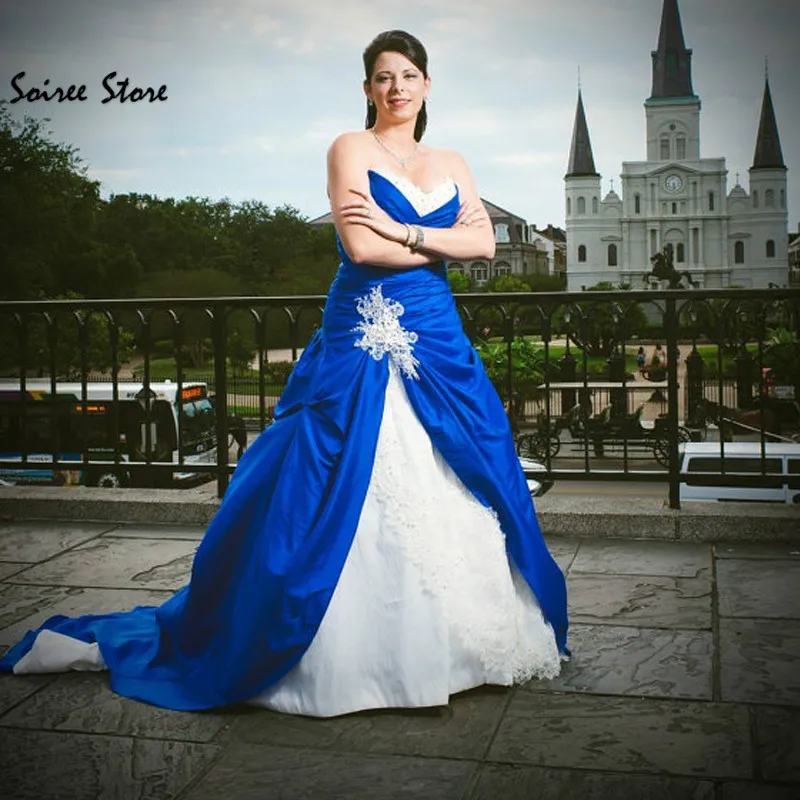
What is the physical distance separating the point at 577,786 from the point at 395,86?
1.85m

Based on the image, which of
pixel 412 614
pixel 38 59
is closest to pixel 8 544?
pixel 412 614

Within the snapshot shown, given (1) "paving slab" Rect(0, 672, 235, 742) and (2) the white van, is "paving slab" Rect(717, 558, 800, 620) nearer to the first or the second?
(1) "paving slab" Rect(0, 672, 235, 742)

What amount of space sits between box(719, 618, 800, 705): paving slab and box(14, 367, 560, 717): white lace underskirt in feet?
1.80

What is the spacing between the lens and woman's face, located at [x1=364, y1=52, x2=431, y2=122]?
277cm

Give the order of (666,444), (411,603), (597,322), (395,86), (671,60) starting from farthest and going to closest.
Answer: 1. (671,60)
2. (666,444)
3. (597,322)
4. (395,86)
5. (411,603)

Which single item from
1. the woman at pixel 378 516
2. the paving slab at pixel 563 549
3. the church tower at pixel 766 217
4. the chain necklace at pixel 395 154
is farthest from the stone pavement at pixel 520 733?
the church tower at pixel 766 217

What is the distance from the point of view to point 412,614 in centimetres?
251

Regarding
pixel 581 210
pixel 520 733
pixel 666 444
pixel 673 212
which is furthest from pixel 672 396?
pixel 673 212

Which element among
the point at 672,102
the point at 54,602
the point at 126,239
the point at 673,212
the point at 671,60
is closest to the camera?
the point at 54,602

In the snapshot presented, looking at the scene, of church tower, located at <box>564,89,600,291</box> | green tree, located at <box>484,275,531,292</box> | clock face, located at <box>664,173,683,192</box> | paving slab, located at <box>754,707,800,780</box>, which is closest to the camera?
paving slab, located at <box>754,707,800,780</box>

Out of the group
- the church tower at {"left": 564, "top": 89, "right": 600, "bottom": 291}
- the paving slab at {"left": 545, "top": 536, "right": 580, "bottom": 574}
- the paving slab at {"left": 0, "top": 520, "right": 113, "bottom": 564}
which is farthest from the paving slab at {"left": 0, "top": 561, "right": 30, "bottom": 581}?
the church tower at {"left": 564, "top": 89, "right": 600, "bottom": 291}

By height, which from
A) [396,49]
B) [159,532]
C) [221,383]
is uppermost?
[396,49]

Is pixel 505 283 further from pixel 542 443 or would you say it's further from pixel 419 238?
pixel 419 238

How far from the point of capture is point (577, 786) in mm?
2119
